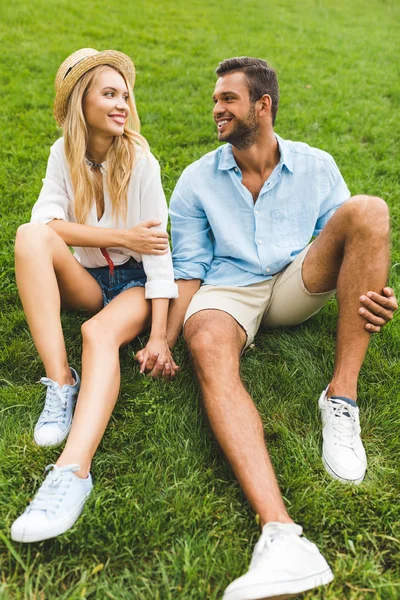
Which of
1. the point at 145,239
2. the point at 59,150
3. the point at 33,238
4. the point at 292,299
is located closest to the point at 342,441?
the point at 292,299

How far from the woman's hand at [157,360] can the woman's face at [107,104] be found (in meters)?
1.12

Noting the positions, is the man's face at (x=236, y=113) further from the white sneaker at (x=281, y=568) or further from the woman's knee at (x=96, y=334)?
the white sneaker at (x=281, y=568)

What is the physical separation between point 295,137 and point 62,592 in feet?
16.5

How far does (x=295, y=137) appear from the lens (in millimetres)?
5840

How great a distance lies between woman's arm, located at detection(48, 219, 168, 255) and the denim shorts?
24 centimetres

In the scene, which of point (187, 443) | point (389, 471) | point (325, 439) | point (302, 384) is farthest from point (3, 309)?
point (389, 471)

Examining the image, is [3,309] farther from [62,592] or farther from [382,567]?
[382,567]

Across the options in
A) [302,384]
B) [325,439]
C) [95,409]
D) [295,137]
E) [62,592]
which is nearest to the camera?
[62,592]

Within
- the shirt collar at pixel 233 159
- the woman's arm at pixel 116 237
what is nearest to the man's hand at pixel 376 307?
the shirt collar at pixel 233 159

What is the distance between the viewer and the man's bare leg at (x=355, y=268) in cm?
253

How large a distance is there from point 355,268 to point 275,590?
143 centimetres

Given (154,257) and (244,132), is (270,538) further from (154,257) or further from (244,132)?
(244,132)

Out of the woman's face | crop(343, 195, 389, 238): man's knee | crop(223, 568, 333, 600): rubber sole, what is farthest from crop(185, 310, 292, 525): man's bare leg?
the woman's face

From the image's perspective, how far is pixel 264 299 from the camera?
305 centimetres
